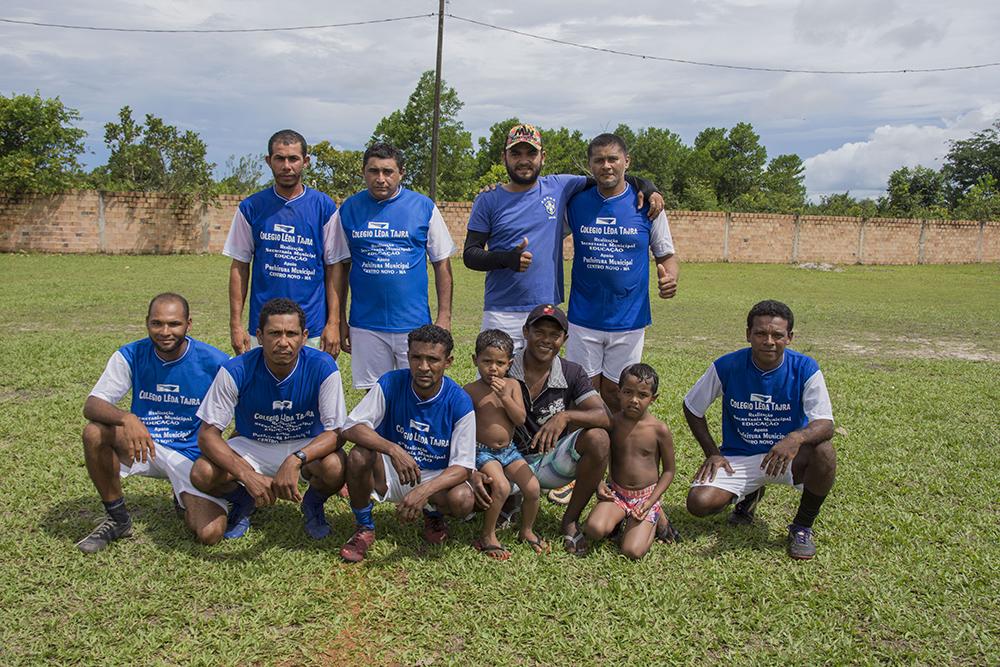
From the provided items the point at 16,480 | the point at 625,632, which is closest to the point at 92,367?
the point at 16,480

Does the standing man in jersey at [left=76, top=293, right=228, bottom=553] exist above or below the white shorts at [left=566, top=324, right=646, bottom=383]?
below

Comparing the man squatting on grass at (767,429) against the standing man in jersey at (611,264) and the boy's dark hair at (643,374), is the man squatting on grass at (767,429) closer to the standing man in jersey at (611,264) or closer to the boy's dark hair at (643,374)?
the boy's dark hair at (643,374)

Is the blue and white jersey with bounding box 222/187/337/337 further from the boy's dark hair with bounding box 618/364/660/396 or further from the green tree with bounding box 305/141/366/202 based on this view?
the green tree with bounding box 305/141/366/202

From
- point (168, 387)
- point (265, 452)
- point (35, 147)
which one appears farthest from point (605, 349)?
point (35, 147)

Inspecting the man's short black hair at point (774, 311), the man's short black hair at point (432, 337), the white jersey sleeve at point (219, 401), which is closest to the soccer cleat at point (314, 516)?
the white jersey sleeve at point (219, 401)

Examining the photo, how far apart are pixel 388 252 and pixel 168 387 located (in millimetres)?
1466

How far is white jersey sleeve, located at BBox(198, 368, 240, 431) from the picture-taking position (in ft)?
13.0

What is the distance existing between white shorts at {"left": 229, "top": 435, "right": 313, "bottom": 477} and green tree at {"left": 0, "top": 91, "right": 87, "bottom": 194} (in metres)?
21.4

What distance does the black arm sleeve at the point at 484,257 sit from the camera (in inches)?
181

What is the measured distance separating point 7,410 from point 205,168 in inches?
832

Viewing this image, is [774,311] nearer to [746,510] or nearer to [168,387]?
[746,510]

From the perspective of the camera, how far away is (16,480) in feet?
15.5

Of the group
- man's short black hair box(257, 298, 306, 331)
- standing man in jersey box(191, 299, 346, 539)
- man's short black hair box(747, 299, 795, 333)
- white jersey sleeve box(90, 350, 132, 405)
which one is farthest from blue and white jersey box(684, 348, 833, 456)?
white jersey sleeve box(90, 350, 132, 405)

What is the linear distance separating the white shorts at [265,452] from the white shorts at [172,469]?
0.84 ft
